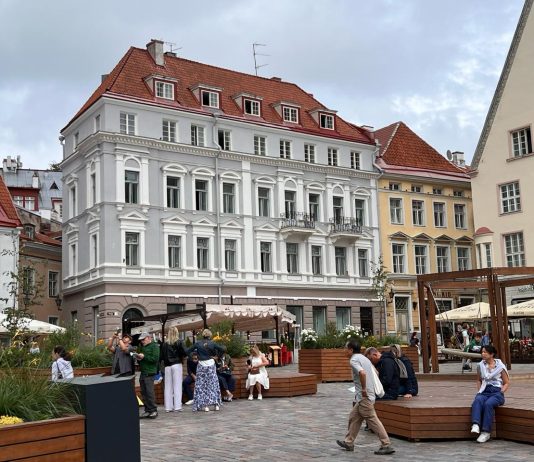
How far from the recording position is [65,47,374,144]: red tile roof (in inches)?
1645

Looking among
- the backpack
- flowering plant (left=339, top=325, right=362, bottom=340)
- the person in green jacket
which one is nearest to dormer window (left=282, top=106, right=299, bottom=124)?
flowering plant (left=339, top=325, right=362, bottom=340)

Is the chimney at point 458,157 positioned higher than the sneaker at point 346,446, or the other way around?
the chimney at point 458,157

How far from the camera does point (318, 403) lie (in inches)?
700

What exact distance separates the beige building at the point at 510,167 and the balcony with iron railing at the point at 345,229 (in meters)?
6.97

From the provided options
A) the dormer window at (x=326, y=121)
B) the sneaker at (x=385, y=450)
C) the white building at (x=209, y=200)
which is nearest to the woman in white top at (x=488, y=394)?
the sneaker at (x=385, y=450)

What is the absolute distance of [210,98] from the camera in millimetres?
44375

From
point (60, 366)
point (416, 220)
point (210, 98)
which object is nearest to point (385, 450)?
point (60, 366)

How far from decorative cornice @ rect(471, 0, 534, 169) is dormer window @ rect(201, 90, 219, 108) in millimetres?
15356

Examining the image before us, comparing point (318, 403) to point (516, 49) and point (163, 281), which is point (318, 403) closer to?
point (163, 281)

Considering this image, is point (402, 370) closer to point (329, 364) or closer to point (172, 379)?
point (172, 379)

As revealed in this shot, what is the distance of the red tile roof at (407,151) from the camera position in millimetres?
51525

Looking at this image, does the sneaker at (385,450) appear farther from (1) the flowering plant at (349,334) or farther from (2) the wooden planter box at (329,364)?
(1) the flowering plant at (349,334)

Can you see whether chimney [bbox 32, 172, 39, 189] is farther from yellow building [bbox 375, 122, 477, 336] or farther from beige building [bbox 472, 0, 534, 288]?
beige building [bbox 472, 0, 534, 288]

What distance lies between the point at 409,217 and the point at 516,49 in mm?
12188
